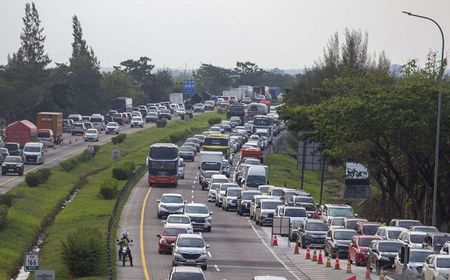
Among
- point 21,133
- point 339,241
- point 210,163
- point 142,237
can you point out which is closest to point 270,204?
point 142,237

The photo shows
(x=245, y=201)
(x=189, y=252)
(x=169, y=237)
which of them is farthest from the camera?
(x=245, y=201)

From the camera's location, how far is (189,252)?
150 ft

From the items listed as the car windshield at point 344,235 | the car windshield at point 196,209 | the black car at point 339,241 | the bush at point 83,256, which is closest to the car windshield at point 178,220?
the car windshield at point 196,209

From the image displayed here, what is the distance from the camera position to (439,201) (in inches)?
2635

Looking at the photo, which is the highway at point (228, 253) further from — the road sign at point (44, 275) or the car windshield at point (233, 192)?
the road sign at point (44, 275)

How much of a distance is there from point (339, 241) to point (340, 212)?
12.8 m

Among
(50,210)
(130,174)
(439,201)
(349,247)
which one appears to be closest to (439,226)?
(439,201)

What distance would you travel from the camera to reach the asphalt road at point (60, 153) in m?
87.7

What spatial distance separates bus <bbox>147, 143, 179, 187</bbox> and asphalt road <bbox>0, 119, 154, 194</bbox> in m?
9.78

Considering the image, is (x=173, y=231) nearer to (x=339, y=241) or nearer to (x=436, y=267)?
(x=339, y=241)

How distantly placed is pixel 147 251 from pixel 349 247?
8.72m

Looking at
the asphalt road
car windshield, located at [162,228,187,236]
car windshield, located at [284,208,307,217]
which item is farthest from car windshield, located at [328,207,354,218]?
the asphalt road

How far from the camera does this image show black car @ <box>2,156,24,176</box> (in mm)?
93500

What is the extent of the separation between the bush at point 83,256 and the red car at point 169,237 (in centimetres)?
533
